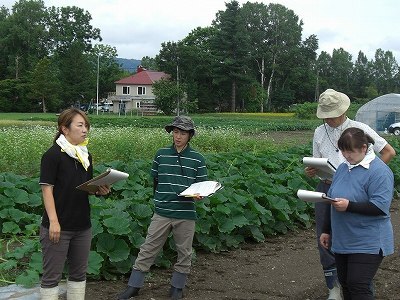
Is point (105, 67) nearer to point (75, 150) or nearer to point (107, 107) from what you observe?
point (107, 107)

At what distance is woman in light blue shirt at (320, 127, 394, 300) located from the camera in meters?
3.64

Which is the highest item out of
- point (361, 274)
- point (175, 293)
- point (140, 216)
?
point (361, 274)

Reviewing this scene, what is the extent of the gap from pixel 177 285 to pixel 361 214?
1746mm

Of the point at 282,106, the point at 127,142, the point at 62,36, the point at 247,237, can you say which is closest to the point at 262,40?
the point at 282,106

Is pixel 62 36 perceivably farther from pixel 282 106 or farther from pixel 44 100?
pixel 282 106

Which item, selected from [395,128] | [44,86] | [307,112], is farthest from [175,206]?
[44,86]

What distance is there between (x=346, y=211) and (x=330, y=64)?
93265 millimetres

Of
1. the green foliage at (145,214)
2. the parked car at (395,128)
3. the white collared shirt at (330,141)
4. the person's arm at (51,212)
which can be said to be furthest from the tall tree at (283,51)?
the person's arm at (51,212)

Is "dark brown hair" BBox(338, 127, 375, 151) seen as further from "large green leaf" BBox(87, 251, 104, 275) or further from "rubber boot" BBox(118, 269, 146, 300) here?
"large green leaf" BBox(87, 251, 104, 275)

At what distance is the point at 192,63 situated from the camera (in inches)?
2586

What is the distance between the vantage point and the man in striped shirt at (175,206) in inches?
188

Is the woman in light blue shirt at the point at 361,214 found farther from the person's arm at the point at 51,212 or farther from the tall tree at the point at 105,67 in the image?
the tall tree at the point at 105,67

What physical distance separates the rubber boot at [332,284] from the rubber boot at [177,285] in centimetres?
113

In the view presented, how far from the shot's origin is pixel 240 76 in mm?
63781
